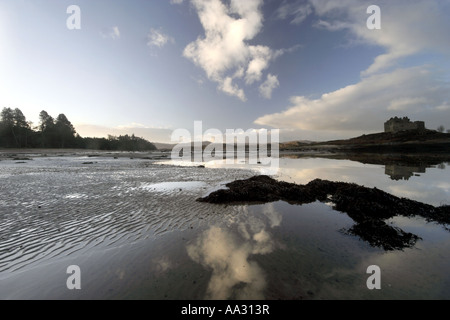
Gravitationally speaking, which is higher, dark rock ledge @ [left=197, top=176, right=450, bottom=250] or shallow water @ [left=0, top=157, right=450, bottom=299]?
dark rock ledge @ [left=197, top=176, right=450, bottom=250]

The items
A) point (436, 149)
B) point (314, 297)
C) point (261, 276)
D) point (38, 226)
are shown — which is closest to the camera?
point (314, 297)

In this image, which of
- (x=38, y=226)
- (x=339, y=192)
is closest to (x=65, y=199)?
(x=38, y=226)

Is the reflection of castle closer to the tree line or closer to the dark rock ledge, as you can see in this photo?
the dark rock ledge

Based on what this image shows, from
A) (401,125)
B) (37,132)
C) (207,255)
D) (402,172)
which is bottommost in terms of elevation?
(207,255)

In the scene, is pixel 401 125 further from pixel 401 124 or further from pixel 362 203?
pixel 362 203

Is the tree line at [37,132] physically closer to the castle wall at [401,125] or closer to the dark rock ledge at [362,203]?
the dark rock ledge at [362,203]

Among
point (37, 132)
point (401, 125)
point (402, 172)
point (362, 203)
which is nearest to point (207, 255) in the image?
point (362, 203)

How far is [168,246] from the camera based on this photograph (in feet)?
15.6

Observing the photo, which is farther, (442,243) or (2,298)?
(442,243)

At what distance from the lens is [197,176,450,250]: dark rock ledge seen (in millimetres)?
5109

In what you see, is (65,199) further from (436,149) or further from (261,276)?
(436,149)

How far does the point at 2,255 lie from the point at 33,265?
3.76 ft

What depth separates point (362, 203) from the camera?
24.6 feet

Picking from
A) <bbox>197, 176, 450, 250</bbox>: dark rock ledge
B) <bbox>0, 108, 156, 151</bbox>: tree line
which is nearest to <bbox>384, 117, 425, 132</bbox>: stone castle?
<bbox>197, 176, 450, 250</bbox>: dark rock ledge
